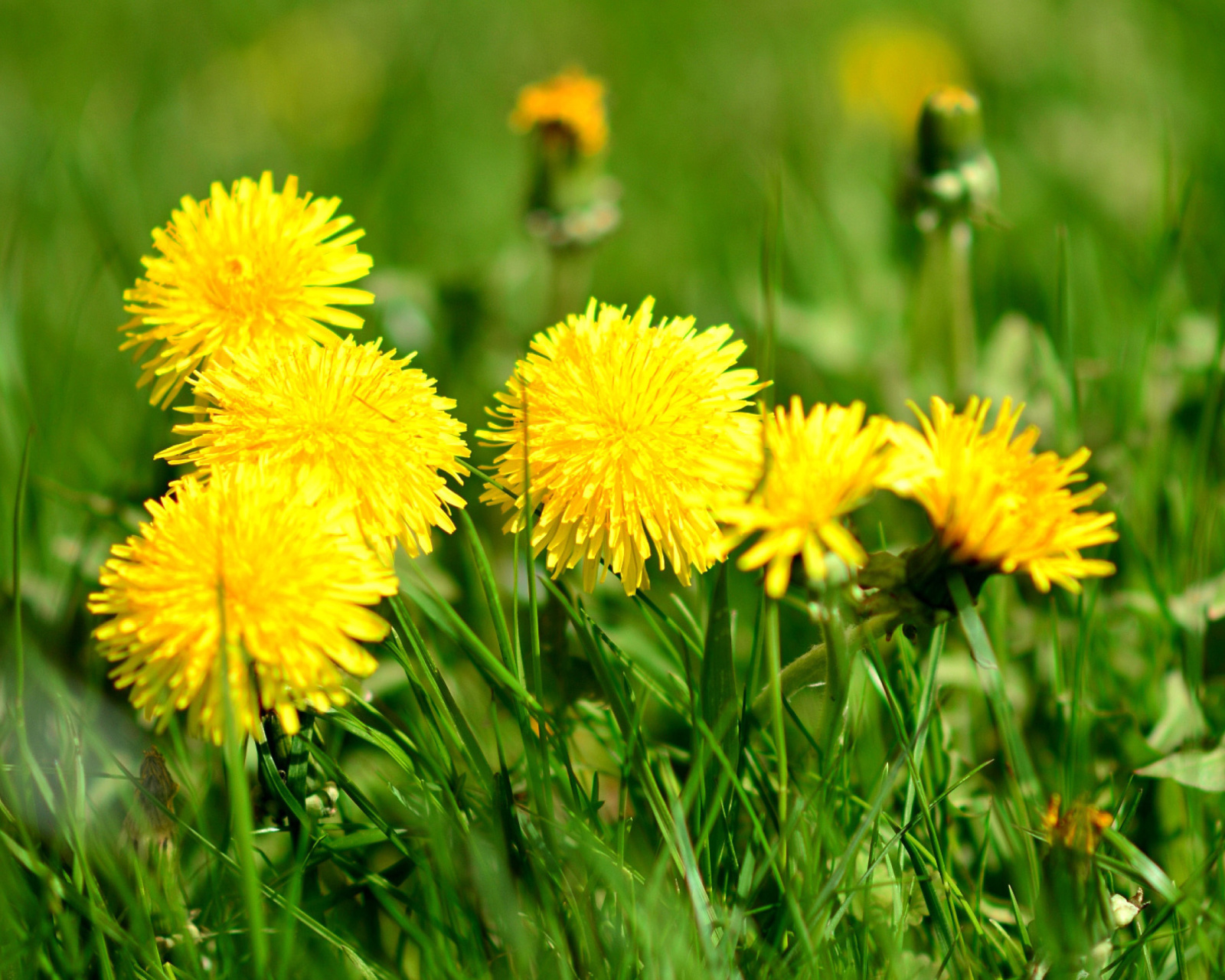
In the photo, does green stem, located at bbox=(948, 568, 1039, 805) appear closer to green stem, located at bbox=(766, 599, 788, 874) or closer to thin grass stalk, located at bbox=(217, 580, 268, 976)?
green stem, located at bbox=(766, 599, 788, 874)

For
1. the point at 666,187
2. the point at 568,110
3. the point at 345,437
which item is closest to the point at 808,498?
the point at 345,437

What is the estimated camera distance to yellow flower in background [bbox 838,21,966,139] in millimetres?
3500

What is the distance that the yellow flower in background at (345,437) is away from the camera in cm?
104

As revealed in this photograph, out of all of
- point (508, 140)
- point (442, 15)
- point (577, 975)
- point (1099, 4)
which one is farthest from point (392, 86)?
point (577, 975)

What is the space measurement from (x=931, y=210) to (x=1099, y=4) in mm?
2252

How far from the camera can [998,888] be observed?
4.03 feet

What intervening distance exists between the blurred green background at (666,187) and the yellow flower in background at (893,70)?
1 cm

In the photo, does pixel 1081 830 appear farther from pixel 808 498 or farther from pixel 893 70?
pixel 893 70

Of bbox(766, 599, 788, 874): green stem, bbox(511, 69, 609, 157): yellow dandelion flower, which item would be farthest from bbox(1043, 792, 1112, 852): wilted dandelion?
bbox(511, 69, 609, 157): yellow dandelion flower

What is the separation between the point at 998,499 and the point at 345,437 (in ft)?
2.02

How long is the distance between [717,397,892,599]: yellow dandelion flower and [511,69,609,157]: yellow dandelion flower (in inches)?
51.1

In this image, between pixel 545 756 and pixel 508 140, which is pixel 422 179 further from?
pixel 545 756

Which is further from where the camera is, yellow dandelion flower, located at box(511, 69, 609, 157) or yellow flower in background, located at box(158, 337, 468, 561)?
yellow dandelion flower, located at box(511, 69, 609, 157)

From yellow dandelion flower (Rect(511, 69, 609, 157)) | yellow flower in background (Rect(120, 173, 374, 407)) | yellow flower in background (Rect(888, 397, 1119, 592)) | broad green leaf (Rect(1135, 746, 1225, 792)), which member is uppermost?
yellow dandelion flower (Rect(511, 69, 609, 157))
